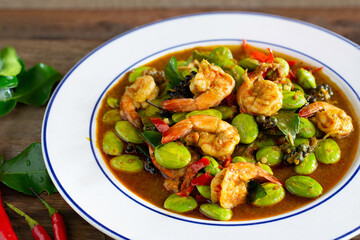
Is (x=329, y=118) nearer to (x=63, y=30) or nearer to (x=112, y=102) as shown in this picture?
(x=112, y=102)

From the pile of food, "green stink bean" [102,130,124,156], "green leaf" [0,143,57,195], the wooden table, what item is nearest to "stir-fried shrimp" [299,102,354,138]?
the pile of food

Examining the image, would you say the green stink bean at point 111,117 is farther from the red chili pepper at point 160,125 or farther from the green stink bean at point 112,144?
A: the red chili pepper at point 160,125

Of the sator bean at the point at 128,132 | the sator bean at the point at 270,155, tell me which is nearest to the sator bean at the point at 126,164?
the sator bean at the point at 128,132

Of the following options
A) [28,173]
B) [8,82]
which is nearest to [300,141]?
[28,173]

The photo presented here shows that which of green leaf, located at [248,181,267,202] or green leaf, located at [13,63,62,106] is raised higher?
green leaf, located at [248,181,267,202]

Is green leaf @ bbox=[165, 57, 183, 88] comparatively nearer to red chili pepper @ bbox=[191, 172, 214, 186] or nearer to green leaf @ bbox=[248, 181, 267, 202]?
red chili pepper @ bbox=[191, 172, 214, 186]

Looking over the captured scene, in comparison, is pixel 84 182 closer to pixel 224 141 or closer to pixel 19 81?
pixel 224 141
